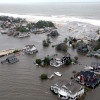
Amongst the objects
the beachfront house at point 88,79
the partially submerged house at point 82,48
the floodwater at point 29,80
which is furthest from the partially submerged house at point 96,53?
the beachfront house at point 88,79

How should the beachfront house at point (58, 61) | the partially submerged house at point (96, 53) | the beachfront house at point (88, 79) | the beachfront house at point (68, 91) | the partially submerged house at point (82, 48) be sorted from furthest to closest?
the partially submerged house at point (82, 48)
the partially submerged house at point (96, 53)
the beachfront house at point (58, 61)
the beachfront house at point (88, 79)
the beachfront house at point (68, 91)

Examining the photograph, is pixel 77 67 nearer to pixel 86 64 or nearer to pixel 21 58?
pixel 86 64

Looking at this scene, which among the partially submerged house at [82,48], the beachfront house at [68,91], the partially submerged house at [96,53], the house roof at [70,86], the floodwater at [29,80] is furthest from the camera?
the partially submerged house at [82,48]

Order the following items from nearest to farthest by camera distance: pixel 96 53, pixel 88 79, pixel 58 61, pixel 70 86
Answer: pixel 70 86
pixel 88 79
pixel 58 61
pixel 96 53

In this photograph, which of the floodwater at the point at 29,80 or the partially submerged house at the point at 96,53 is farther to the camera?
the partially submerged house at the point at 96,53

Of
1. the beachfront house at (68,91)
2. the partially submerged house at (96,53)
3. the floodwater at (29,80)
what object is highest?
the partially submerged house at (96,53)

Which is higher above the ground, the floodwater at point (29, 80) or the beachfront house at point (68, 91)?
the beachfront house at point (68, 91)

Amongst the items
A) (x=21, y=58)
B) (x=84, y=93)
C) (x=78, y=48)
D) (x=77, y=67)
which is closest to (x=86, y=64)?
(x=77, y=67)

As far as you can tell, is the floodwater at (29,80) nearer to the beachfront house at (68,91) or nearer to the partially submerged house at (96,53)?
the beachfront house at (68,91)

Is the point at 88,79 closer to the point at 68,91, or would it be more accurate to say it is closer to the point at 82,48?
the point at 68,91

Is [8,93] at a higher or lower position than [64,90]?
lower

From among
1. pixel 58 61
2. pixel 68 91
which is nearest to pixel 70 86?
pixel 68 91
